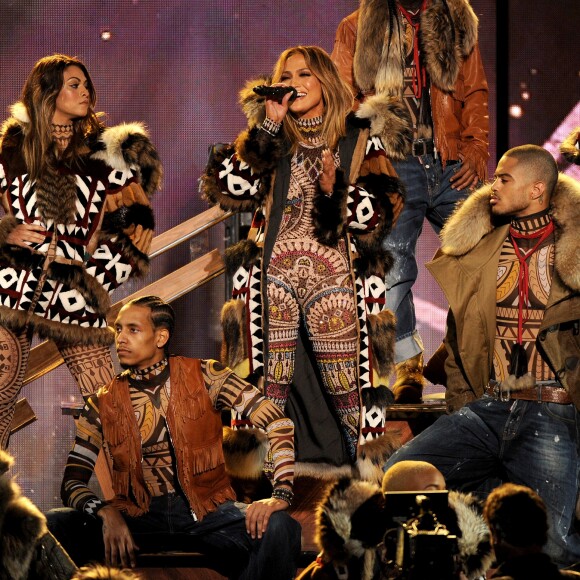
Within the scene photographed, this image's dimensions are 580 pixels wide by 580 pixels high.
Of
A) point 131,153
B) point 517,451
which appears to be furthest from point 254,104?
point 517,451

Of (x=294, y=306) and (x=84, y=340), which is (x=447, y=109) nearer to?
(x=294, y=306)

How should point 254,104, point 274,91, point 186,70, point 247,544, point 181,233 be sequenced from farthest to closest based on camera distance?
1. point 186,70
2. point 181,233
3. point 254,104
4. point 274,91
5. point 247,544

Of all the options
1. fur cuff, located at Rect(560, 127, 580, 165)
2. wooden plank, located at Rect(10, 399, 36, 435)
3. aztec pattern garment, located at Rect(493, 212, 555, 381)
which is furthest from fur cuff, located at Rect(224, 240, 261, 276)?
wooden plank, located at Rect(10, 399, 36, 435)

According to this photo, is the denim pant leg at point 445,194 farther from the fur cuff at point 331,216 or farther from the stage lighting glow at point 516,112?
the stage lighting glow at point 516,112

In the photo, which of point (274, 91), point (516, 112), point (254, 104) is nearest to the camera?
point (274, 91)

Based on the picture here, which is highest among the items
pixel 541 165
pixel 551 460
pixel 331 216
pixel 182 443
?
pixel 541 165

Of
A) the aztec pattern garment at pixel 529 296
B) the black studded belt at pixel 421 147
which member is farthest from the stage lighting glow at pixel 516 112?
the aztec pattern garment at pixel 529 296

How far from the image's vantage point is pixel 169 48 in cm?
748

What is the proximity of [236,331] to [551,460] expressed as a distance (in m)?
1.36

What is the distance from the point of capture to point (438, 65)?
18.3 ft

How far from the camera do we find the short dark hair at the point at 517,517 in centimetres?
318

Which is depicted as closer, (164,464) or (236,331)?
(164,464)

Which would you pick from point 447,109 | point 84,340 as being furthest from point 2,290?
point 447,109

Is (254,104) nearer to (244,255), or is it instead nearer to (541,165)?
(244,255)
